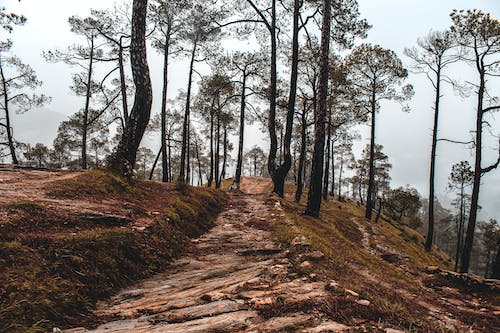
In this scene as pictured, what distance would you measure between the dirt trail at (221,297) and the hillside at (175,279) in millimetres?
16

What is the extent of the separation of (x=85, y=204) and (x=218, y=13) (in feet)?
44.5

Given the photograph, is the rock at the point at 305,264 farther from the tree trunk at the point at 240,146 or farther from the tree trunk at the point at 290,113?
the tree trunk at the point at 240,146

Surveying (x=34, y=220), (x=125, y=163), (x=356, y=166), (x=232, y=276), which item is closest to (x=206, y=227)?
(x=125, y=163)

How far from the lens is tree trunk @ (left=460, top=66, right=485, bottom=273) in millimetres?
15023

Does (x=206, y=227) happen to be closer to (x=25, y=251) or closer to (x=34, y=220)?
(x=34, y=220)

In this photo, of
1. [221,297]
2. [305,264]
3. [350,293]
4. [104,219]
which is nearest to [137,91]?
[104,219]

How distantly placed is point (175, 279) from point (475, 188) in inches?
673

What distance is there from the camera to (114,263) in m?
4.25

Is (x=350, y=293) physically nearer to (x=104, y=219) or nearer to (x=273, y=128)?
(x=104, y=219)

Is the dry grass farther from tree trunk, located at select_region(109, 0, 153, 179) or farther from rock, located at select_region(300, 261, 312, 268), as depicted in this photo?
rock, located at select_region(300, 261, 312, 268)

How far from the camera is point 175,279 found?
452 centimetres

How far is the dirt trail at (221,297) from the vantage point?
109 inches

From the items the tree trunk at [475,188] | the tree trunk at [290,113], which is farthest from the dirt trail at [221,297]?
the tree trunk at [475,188]

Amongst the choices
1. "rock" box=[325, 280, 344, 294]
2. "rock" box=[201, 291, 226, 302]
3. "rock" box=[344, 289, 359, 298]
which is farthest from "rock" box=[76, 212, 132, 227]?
"rock" box=[344, 289, 359, 298]
